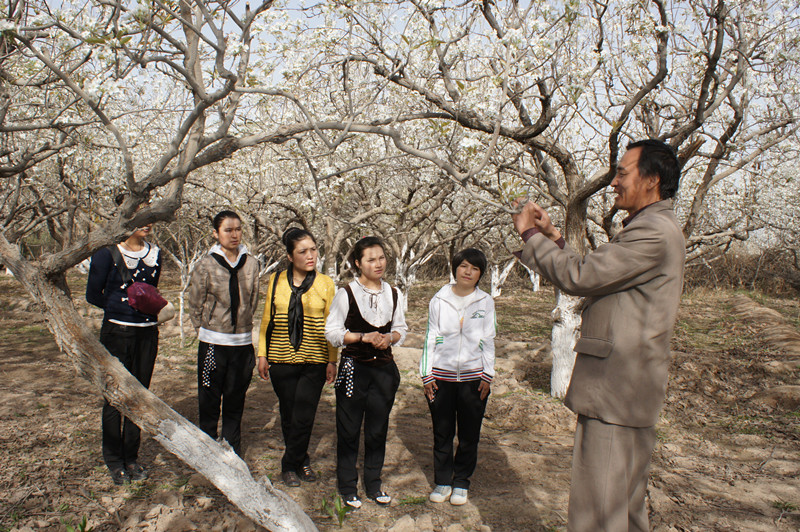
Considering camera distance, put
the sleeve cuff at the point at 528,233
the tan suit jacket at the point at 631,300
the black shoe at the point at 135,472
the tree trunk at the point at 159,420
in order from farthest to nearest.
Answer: the black shoe at the point at 135,472 → the tree trunk at the point at 159,420 → the sleeve cuff at the point at 528,233 → the tan suit jacket at the point at 631,300

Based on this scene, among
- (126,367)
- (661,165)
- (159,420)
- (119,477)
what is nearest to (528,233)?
(661,165)

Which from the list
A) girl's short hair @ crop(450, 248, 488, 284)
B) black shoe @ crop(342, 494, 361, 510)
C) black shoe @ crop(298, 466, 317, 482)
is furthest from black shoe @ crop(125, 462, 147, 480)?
girl's short hair @ crop(450, 248, 488, 284)

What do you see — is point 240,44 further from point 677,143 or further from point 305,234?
point 677,143

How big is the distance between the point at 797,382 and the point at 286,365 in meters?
7.11

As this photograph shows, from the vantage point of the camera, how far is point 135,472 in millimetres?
3852

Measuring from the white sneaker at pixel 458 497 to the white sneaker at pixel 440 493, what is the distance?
59 mm

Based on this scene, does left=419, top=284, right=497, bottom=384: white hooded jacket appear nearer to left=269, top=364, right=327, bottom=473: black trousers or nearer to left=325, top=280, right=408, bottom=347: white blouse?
left=325, top=280, right=408, bottom=347: white blouse

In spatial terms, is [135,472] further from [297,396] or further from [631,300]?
[631,300]

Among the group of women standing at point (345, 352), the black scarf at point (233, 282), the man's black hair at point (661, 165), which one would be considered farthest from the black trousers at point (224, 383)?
the man's black hair at point (661, 165)

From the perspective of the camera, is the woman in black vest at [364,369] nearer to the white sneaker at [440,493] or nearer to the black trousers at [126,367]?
the white sneaker at [440,493]

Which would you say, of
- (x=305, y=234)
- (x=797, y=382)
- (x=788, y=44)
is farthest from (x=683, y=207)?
(x=305, y=234)

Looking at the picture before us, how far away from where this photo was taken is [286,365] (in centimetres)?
384

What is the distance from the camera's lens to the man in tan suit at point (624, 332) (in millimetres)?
2082

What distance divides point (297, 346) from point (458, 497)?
4.70 ft
